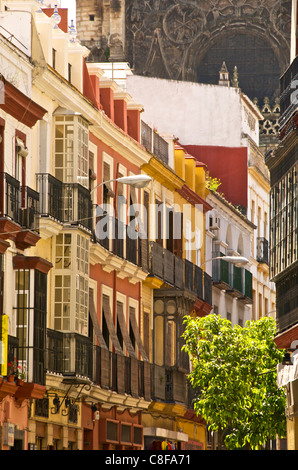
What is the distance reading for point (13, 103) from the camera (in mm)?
34812

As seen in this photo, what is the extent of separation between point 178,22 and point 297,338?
50.6 m

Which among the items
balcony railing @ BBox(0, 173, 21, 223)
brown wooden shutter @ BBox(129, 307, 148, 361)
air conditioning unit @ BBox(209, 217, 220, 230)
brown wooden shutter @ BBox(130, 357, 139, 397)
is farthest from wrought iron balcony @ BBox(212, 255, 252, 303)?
balcony railing @ BBox(0, 173, 21, 223)

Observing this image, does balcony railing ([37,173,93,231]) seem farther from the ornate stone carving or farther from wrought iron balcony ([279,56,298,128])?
the ornate stone carving

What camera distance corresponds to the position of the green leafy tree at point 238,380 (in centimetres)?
4625

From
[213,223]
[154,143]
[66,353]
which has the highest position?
[154,143]

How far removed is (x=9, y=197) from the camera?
111ft

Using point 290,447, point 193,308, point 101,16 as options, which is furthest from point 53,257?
point 101,16

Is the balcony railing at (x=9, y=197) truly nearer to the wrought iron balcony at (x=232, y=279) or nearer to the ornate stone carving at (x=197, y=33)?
the wrought iron balcony at (x=232, y=279)

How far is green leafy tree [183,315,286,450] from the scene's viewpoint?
4625cm

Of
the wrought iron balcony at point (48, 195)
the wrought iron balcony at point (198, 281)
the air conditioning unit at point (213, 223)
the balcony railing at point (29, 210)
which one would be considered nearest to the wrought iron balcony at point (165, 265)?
the wrought iron balcony at point (198, 281)

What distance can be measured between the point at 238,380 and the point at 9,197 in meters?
14.8

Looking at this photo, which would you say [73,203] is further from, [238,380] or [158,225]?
[158,225]

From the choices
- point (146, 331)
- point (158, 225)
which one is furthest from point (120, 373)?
point (158, 225)

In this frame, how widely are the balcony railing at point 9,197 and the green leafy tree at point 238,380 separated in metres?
13.3
